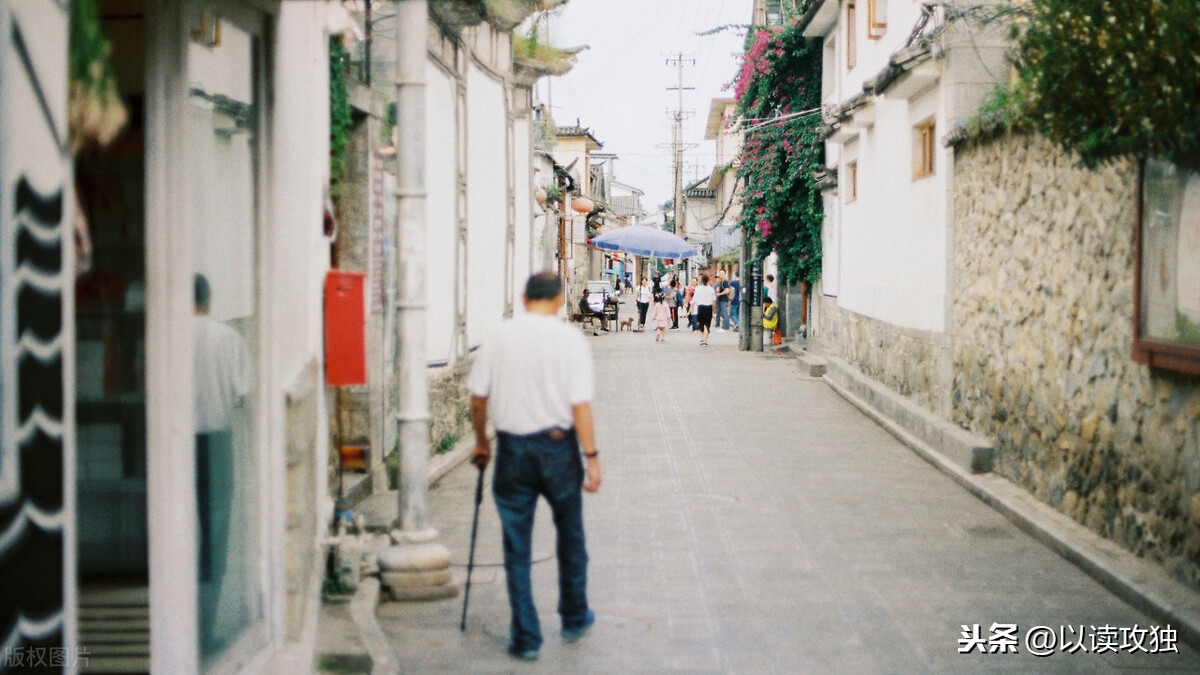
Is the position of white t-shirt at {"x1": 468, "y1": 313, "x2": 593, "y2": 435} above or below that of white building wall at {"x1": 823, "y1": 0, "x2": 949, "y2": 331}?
below

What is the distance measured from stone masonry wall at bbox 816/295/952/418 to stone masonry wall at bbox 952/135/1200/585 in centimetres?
82

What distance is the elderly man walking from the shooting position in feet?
18.5

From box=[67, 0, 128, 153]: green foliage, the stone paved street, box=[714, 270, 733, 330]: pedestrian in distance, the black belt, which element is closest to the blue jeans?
the black belt

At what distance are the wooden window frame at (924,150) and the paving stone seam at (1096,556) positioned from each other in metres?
4.17

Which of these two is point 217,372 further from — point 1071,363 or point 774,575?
point 1071,363

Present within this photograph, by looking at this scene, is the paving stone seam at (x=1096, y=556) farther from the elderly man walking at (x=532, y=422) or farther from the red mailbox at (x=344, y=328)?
the red mailbox at (x=344, y=328)

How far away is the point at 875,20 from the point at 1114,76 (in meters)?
12.4

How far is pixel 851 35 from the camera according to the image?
20.3m

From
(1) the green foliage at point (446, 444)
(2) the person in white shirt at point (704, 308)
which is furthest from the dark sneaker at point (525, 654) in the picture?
(2) the person in white shirt at point (704, 308)

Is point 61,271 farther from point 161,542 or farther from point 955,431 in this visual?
point 955,431

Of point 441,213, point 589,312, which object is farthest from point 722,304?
point 441,213

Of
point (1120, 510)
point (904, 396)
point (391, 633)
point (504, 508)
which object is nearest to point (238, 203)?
point (504, 508)

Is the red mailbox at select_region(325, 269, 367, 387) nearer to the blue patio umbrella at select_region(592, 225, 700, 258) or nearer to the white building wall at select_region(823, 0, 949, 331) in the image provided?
the white building wall at select_region(823, 0, 949, 331)

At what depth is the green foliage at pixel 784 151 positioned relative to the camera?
2470 centimetres
